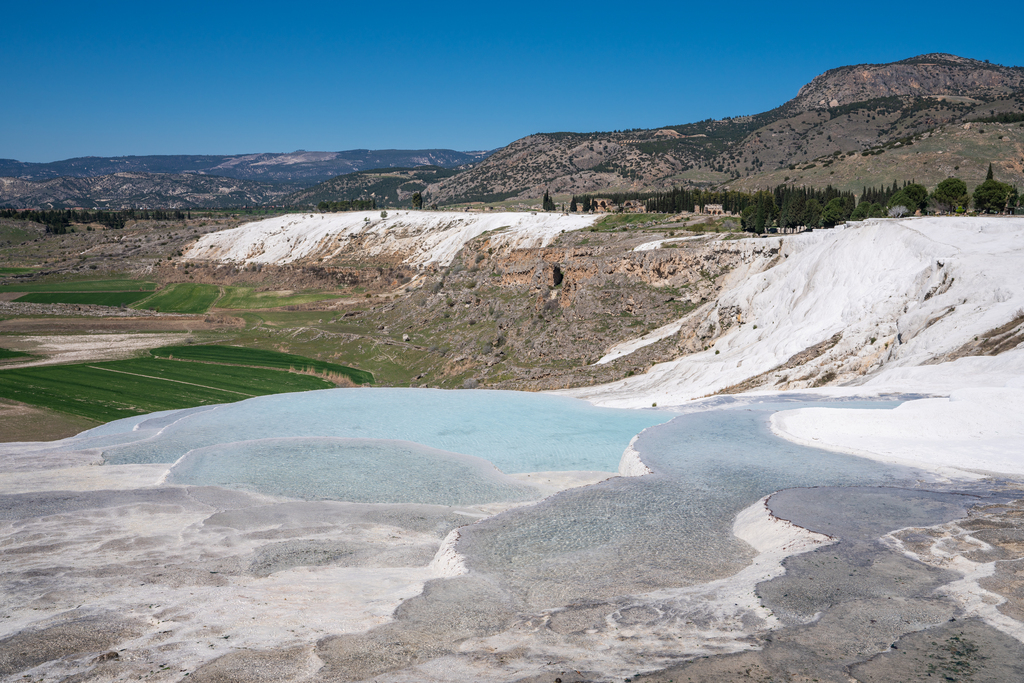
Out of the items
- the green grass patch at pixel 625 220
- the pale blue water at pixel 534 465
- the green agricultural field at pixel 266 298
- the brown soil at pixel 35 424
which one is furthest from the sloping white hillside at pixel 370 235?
the brown soil at pixel 35 424

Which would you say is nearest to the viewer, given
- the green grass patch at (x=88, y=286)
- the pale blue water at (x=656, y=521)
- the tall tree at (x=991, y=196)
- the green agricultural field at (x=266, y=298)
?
the pale blue water at (x=656, y=521)

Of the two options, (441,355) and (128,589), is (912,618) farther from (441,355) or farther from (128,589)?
(441,355)

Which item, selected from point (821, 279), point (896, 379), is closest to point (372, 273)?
point (821, 279)

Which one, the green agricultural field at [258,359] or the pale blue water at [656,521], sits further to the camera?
the green agricultural field at [258,359]

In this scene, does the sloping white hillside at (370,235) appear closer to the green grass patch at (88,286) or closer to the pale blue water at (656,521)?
the green grass patch at (88,286)

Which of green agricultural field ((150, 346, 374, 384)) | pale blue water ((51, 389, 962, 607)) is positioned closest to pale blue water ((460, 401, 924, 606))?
pale blue water ((51, 389, 962, 607))
